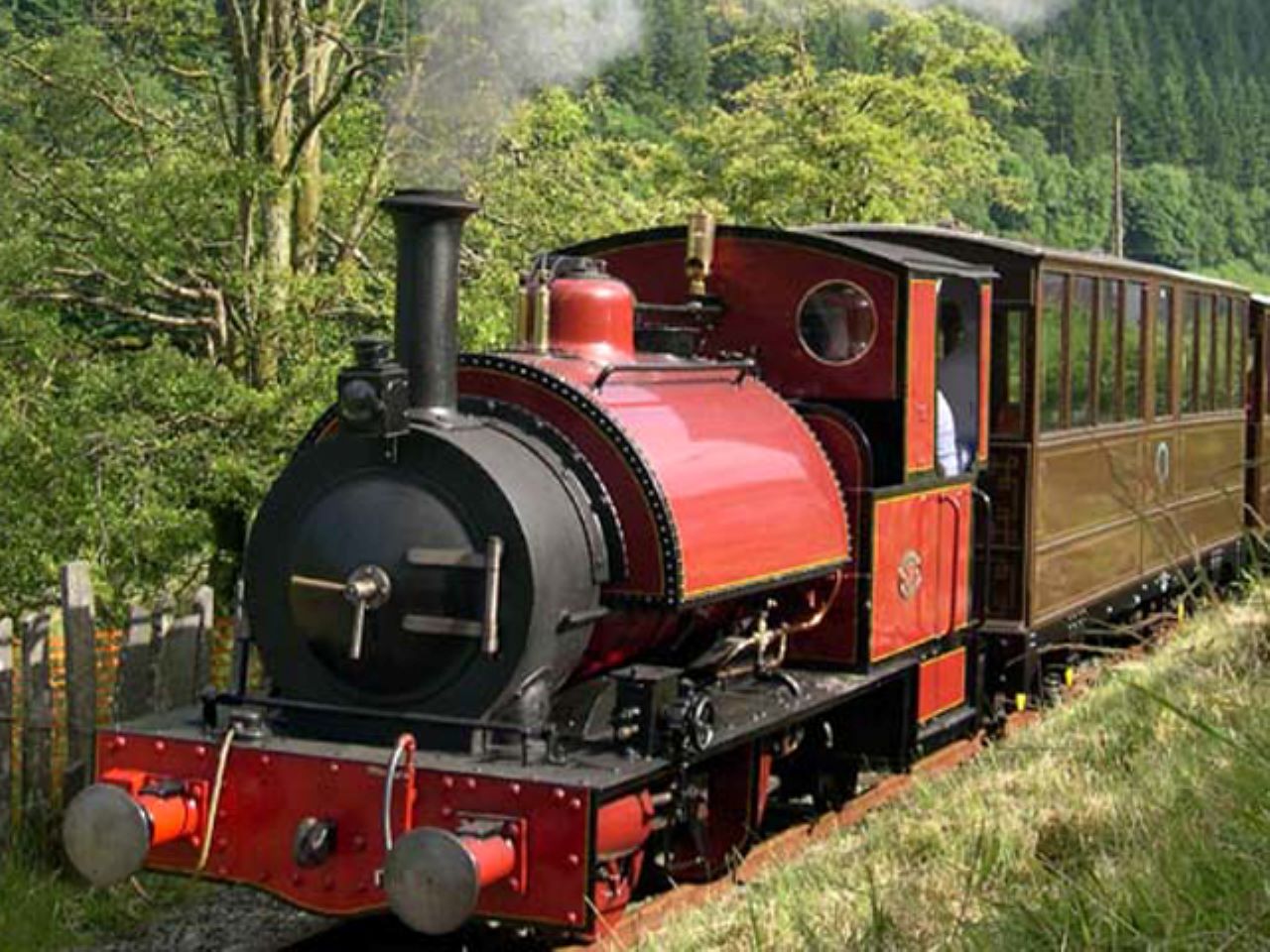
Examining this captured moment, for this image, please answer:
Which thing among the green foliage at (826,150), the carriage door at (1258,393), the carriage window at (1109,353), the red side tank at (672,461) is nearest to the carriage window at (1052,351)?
the carriage window at (1109,353)

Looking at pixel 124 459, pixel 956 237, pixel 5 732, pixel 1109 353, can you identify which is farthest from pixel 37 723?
pixel 1109 353

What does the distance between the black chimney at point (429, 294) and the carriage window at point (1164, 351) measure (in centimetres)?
681

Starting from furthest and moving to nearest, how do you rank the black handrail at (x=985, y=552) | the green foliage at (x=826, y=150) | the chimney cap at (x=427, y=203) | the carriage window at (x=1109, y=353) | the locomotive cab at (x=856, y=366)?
the green foliage at (x=826, y=150)
the carriage window at (x=1109, y=353)
the black handrail at (x=985, y=552)
the locomotive cab at (x=856, y=366)
the chimney cap at (x=427, y=203)

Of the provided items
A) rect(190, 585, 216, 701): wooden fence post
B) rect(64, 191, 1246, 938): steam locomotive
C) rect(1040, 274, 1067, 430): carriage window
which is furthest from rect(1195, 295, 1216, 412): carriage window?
rect(190, 585, 216, 701): wooden fence post

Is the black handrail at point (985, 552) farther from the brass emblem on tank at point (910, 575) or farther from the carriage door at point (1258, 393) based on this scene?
the carriage door at point (1258, 393)

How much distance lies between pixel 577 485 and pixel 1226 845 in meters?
2.68

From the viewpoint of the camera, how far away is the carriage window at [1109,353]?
33.9ft

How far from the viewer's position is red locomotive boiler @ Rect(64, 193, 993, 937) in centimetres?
552

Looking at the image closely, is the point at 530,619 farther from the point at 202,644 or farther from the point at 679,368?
the point at 202,644

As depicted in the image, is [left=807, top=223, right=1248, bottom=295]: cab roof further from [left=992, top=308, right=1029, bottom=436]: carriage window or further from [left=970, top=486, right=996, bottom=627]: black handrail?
[left=970, top=486, right=996, bottom=627]: black handrail

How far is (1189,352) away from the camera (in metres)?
12.5

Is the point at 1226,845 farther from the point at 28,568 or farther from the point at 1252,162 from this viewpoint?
the point at 1252,162

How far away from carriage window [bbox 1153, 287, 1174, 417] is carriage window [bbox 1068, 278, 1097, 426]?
1591 mm

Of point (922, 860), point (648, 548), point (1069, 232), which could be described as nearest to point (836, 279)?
point (648, 548)
